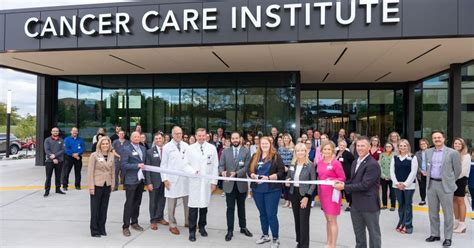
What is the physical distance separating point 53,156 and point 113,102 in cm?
693

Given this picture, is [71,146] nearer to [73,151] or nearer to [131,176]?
[73,151]

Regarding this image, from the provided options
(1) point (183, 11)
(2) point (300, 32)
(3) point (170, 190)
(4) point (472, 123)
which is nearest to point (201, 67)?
(1) point (183, 11)

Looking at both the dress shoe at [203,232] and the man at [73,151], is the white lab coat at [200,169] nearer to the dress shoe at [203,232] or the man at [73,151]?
the dress shoe at [203,232]

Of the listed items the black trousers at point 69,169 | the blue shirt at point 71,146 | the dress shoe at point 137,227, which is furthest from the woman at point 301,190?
the blue shirt at point 71,146

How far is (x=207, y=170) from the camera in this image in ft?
19.7

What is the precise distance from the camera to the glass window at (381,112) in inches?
691

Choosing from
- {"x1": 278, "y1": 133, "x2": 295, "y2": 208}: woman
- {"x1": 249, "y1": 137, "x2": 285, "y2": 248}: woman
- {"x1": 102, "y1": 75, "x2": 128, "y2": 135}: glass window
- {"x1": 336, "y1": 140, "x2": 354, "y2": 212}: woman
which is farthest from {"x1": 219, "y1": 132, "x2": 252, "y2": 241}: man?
{"x1": 102, "y1": 75, "x2": 128, "y2": 135}: glass window

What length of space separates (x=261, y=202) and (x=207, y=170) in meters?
1.10

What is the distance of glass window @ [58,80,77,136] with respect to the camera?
1584 cm

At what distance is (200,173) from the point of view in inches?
233

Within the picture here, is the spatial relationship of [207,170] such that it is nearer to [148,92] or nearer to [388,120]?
[148,92]

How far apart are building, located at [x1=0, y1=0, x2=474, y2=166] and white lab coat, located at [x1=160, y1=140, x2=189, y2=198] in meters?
3.88

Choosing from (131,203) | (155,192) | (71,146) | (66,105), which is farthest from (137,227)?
(66,105)

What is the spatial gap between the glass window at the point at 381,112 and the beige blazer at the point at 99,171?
14870 mm
